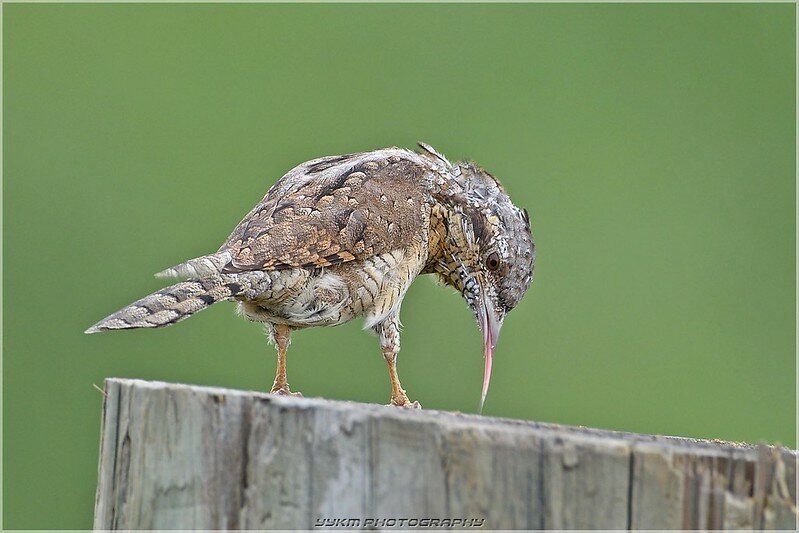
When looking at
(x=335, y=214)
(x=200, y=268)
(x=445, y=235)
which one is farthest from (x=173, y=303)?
(x=445, y=235)

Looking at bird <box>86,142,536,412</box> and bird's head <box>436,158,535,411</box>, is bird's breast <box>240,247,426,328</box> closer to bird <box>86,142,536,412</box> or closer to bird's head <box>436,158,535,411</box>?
bird <box>86,142,536,412</box>

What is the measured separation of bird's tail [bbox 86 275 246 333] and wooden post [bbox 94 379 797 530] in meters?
0.61

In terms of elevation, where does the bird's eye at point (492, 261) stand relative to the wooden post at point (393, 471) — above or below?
above

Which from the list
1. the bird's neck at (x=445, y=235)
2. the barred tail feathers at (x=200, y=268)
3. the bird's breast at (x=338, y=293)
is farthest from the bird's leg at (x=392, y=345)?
the barred tail feathers at (x=200, y=268)

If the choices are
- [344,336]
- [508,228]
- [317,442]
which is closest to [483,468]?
[317,442]

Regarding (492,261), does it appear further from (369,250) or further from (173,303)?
(173,303)

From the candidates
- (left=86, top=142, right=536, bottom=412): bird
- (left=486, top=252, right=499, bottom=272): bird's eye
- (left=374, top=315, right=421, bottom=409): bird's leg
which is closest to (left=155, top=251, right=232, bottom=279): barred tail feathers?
(left=86, top=142, right=536, bottom=412): bird

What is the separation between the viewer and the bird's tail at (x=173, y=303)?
3.33 metres

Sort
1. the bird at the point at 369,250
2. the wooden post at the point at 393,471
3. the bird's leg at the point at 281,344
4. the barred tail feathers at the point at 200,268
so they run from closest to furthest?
the wooden post at the point at 393,471
the barred tail feathers at the point at 200,268
the bird at the point at 369,250
the bird's leg at the point at 281,344

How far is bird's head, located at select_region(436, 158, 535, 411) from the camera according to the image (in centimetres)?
518

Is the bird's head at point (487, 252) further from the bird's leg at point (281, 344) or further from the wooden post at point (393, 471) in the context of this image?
the wooden post at point (393, 471)

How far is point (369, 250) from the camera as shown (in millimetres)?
4727

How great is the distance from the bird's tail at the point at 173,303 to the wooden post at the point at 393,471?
0.61 metres

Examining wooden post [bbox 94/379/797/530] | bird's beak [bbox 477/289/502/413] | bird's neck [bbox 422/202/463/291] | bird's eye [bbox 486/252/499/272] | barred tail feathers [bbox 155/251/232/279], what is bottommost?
wooden post [bbox 94/379/797/530]
